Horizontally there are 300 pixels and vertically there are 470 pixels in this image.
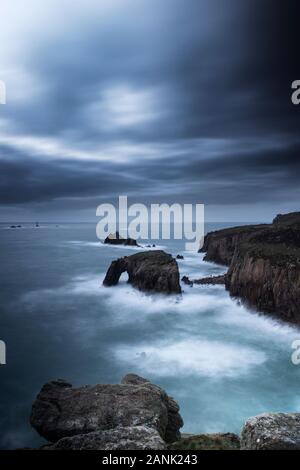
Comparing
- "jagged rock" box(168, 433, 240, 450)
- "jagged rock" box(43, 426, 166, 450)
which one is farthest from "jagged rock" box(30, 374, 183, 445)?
"jagged rock" box(43, 426, 166, 450)

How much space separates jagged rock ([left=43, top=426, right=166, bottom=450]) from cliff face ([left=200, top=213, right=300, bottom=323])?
103 ft

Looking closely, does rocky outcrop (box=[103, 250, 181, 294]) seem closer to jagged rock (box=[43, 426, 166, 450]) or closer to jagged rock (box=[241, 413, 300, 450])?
jagged rock (box=[241, 413, 300, 450])

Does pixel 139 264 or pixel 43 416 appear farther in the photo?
pixel 139 264

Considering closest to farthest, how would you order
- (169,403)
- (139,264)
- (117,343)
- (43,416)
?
(43,416) < (169,403) < (117,343) < (139,264)

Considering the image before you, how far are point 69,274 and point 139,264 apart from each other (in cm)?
2565

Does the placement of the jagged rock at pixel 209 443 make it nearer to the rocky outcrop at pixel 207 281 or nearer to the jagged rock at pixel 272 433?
the jagged rock at pixel 272 433

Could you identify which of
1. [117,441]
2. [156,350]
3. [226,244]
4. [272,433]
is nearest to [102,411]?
[117,441]

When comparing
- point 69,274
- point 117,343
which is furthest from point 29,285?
point 117,343

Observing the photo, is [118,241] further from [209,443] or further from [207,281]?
[209,443]

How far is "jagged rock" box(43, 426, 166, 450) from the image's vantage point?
10930 mm

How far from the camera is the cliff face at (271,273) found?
3969cm

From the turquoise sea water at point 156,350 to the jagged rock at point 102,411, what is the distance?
153 inches

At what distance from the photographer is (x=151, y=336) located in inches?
1556
